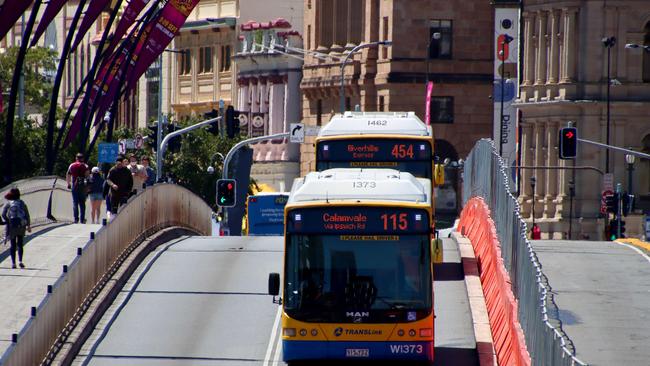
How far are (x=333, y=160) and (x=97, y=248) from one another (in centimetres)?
725

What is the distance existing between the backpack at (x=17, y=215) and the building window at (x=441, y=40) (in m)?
74.1

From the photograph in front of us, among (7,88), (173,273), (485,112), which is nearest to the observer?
(173,273)

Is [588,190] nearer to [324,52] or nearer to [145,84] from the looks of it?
[324,52]

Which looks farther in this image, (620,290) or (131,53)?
(131,53)

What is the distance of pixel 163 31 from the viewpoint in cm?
6328

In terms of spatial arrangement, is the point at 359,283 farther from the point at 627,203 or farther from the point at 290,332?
the point at 627,203

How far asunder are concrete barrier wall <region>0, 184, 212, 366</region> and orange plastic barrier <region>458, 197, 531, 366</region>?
19.6ft

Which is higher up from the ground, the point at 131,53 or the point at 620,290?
the point at 131,53

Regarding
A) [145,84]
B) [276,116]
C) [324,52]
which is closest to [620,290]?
[324,52]

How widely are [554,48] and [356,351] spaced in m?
76.1

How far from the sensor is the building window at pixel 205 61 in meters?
136

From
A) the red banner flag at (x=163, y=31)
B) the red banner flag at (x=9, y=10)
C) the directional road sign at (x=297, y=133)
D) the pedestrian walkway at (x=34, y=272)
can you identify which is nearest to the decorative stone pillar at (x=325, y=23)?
the directional road sign at (x=297, y=133)

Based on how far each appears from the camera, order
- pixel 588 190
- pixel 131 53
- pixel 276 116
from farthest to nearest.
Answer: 1. pixel 276 116
2. pixel 588 190
3. pixel 131 53

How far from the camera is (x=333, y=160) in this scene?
36.9 meters
